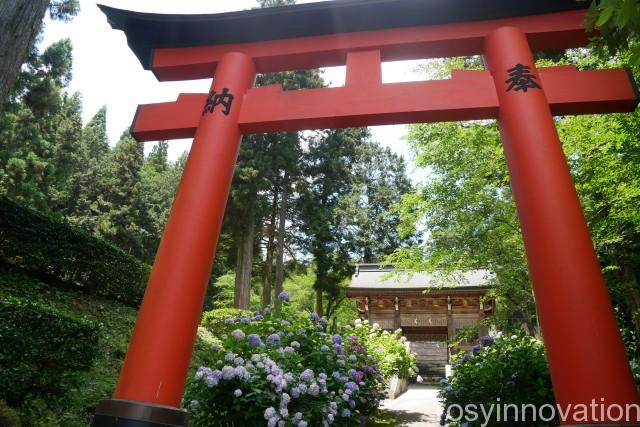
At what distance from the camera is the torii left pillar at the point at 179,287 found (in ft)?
8.47

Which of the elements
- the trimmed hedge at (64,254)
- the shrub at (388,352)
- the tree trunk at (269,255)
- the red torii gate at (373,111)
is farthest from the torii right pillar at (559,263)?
the tree trunk at (269,255)

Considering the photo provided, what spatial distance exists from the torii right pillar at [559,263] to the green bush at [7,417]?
400 centimetres

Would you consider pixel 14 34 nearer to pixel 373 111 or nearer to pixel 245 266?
pixel 373 111

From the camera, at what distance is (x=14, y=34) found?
290 centimetres

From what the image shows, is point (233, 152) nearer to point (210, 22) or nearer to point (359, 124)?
point (359, 124)

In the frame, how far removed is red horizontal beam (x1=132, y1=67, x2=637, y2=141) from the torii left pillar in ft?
1.00

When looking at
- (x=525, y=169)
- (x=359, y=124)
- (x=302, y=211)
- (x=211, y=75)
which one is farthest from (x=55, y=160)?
(x=525, y=169)

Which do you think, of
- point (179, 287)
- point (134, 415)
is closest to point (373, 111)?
point (179, 287)

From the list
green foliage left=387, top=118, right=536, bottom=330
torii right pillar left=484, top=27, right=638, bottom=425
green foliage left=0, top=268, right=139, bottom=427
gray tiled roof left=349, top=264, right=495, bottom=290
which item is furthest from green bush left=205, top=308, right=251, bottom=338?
torii right pillar left=484, top=27, right=638, bottom=425

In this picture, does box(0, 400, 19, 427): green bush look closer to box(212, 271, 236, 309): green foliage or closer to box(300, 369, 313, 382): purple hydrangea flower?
box(300, 369, 313, 382): purple hydrangea flower

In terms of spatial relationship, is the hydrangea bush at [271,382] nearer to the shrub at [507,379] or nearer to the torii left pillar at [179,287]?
the torii left pillar at [179,287]

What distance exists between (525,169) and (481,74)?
1.04 metres

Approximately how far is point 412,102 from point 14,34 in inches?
121

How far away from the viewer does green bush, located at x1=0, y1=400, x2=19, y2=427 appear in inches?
123
